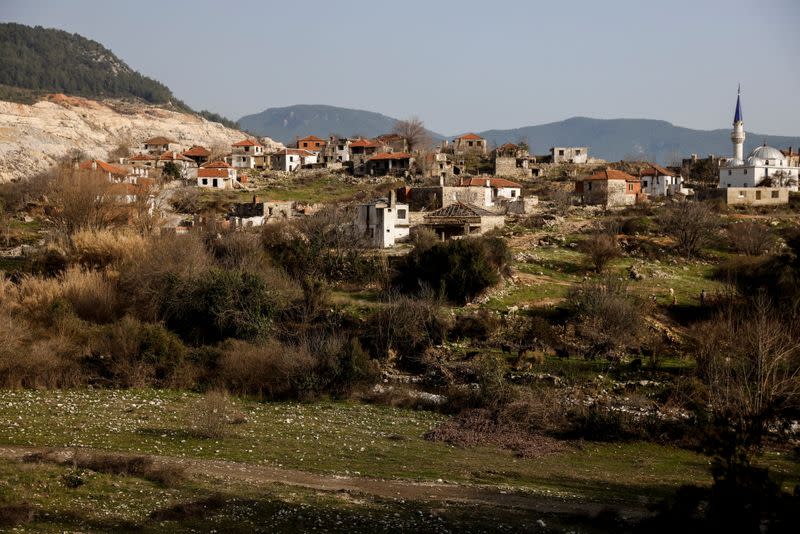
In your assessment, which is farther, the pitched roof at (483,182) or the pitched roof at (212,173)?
the pitched roof at (212,173)

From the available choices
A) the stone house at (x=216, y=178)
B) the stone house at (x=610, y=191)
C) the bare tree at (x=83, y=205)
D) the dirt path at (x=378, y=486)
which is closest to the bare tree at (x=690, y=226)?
the stone house at (x=610, y=191)

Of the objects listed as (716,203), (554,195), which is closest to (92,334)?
(554,195)

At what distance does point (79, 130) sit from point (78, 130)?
0.32 meters

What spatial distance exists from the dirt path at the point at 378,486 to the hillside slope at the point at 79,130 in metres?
58.5

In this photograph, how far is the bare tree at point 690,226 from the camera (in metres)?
42.2

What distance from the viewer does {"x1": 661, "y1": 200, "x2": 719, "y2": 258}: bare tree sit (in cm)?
4225

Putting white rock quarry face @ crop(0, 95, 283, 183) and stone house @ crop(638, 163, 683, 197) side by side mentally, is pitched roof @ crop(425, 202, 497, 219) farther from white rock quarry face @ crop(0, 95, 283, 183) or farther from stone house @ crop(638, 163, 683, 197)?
white rock quarry face @ crop(0, 95, 283, 183)

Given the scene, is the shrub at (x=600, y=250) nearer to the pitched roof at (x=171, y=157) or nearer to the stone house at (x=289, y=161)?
the stone house at (x=289, y=161)

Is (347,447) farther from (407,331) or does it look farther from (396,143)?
(396,143)

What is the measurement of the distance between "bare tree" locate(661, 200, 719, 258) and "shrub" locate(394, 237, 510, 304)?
1103 cm

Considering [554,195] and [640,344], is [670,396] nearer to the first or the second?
[640,344]

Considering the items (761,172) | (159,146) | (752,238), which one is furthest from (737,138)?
(159,146)

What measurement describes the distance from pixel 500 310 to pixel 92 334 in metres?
15.6

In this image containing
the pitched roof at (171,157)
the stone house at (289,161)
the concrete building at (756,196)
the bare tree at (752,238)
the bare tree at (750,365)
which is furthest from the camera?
the stone house at (289,161)
